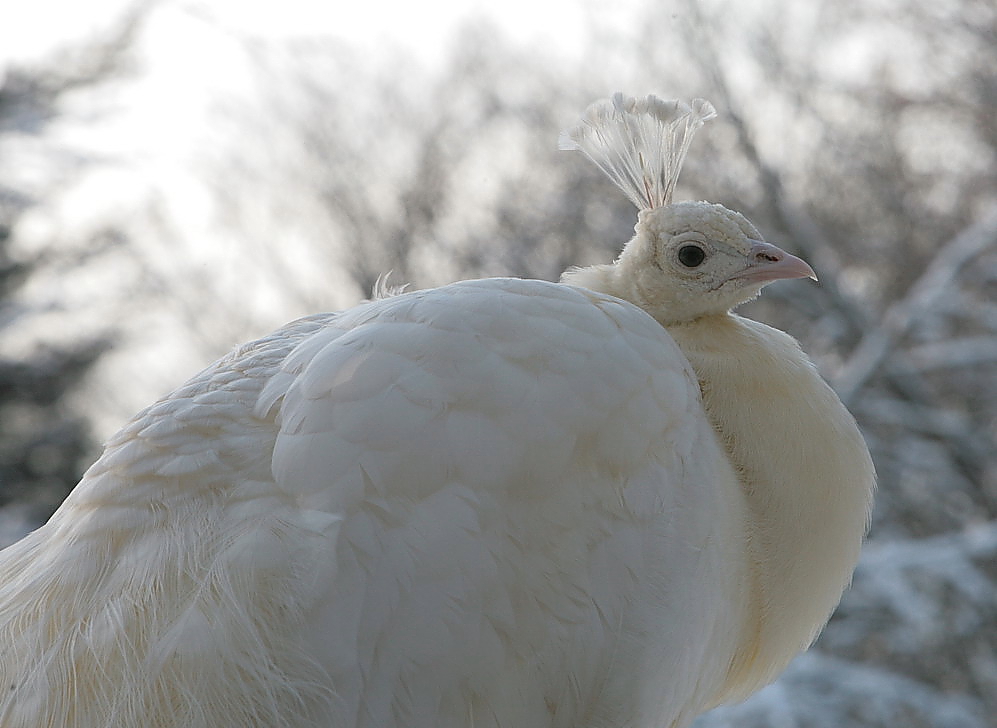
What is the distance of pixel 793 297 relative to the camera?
5754 mm

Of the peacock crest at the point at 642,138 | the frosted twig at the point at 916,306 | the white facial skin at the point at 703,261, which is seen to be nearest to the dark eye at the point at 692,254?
the white facial skin at the point at 703,261

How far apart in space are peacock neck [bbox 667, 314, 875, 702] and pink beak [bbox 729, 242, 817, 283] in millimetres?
137

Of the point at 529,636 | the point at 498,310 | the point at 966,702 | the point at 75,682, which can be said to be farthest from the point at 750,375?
the point at 966,702

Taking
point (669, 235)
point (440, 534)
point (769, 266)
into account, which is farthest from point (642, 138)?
point (440, 534)

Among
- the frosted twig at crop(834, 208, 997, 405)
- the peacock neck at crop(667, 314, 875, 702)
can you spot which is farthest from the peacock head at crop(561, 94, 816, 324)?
the frosted twig at crop(834, 208, 997, 405)

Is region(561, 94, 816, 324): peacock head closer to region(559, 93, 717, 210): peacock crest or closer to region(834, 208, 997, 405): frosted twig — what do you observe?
region(559, 93, 717, 210): peacock crest

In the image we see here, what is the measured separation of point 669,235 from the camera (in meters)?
1.79

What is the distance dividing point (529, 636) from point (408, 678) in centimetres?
17

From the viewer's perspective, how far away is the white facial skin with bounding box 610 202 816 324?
1.77 meters

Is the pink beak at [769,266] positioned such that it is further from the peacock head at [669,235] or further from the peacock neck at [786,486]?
the peacock neck at [786,486]

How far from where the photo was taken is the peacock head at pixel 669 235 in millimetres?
1775

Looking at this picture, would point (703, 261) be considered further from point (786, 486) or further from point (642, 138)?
point (786, 486)

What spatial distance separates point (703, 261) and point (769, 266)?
117 millimetres

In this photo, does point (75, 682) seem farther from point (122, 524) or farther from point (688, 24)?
point (688, 24)
